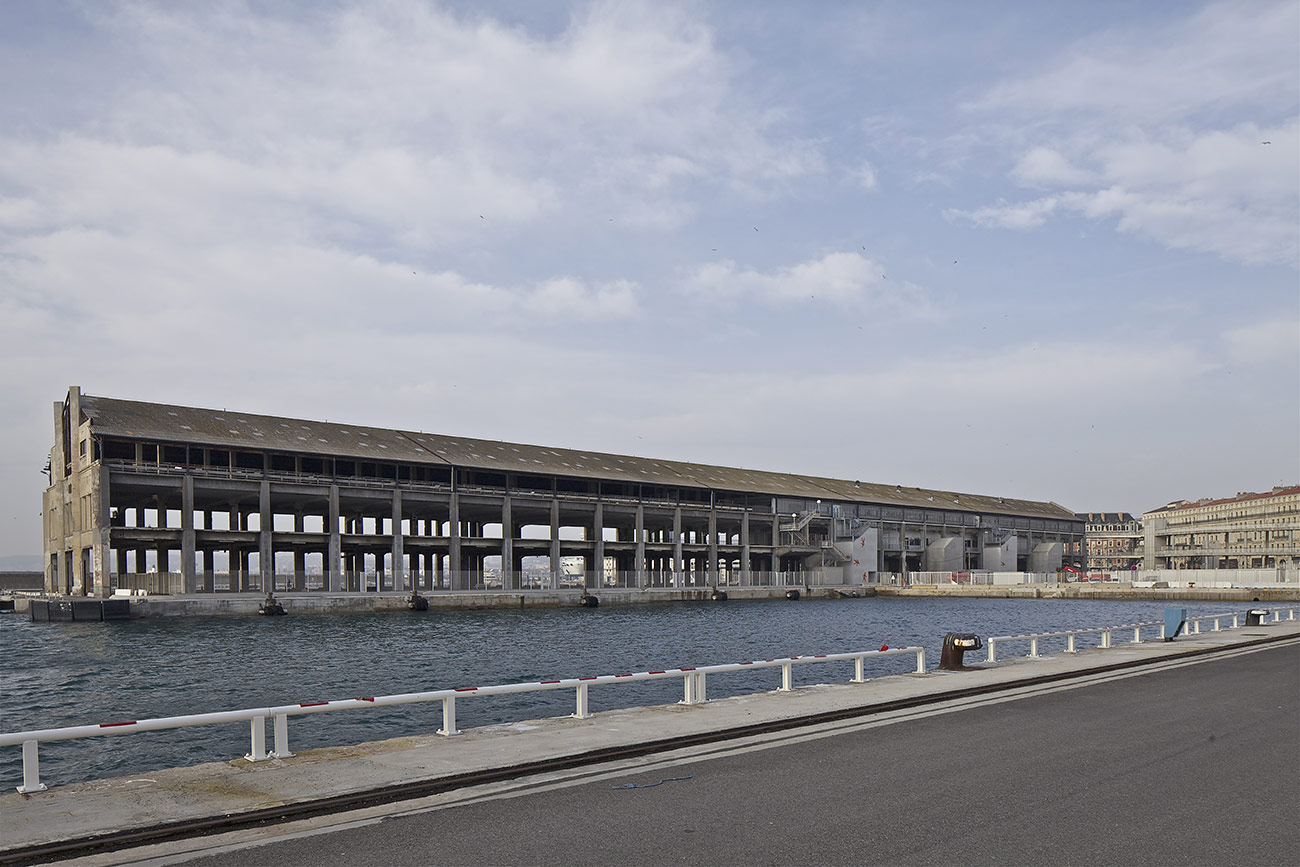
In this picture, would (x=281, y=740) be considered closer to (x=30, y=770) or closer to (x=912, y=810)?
(x=30, y=770)

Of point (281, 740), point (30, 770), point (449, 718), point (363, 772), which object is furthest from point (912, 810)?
point (30, 770)

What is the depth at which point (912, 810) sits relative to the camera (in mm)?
12047

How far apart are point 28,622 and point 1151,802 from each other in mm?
89002

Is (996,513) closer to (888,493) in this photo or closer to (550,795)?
(888,493)

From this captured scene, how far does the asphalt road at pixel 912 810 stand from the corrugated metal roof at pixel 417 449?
79.0 meters

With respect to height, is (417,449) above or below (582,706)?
above

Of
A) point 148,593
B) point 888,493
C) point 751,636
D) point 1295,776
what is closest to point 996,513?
point 888,493

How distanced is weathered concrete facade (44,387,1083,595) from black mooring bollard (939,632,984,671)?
7011 cm

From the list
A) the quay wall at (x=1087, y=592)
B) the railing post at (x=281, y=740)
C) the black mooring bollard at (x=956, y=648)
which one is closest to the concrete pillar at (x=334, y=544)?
the black mooring bollard at (x=956, y=648)

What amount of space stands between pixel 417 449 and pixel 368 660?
54837 mm

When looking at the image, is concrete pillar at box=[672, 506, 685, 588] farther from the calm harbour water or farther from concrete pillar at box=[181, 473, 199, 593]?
concrete pillar at box=[181, 473, 199, 593]

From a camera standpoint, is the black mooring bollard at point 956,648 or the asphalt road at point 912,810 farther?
the black mooring bollard at point 956,648

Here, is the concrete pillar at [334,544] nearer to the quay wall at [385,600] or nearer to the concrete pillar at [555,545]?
the quay wall at [385,600]

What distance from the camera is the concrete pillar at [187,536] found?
8269 centimetres
